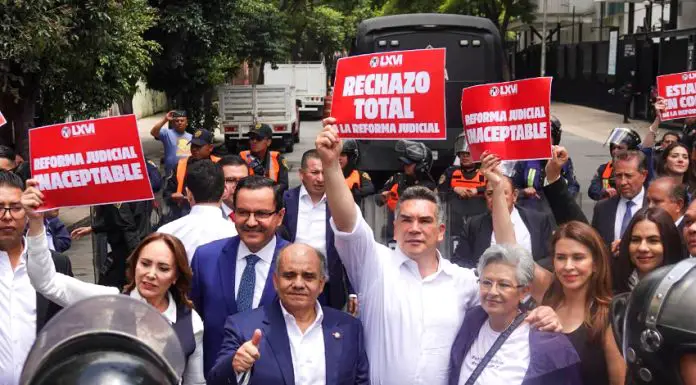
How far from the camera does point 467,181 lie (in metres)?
8.94

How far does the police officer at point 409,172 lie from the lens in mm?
8477

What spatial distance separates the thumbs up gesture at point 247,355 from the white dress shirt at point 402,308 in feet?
2.28

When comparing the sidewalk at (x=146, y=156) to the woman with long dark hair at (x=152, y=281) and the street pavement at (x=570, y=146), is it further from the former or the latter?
the woman with long dark hair at (x=152, y=281)

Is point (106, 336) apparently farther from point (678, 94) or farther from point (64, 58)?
point (64, 58)

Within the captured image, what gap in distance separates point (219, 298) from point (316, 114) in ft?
118

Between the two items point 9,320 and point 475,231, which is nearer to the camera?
point 9,320

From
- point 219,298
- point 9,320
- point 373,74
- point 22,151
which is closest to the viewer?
point 9,320

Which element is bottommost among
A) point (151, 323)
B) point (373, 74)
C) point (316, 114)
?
point (316, 114)

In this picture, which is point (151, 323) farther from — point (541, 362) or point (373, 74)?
point (373, 74)

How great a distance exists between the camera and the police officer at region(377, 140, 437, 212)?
8477mm

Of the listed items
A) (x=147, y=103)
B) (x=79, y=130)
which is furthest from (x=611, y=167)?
(x=147, y=103)

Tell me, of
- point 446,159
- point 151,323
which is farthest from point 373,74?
point 446,159

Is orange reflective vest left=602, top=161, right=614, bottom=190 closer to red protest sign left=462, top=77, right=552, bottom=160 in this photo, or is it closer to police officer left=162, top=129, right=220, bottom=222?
red protest sign left=462, top=77, right=552, bottom=160

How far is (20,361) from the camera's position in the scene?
421 centimetres
